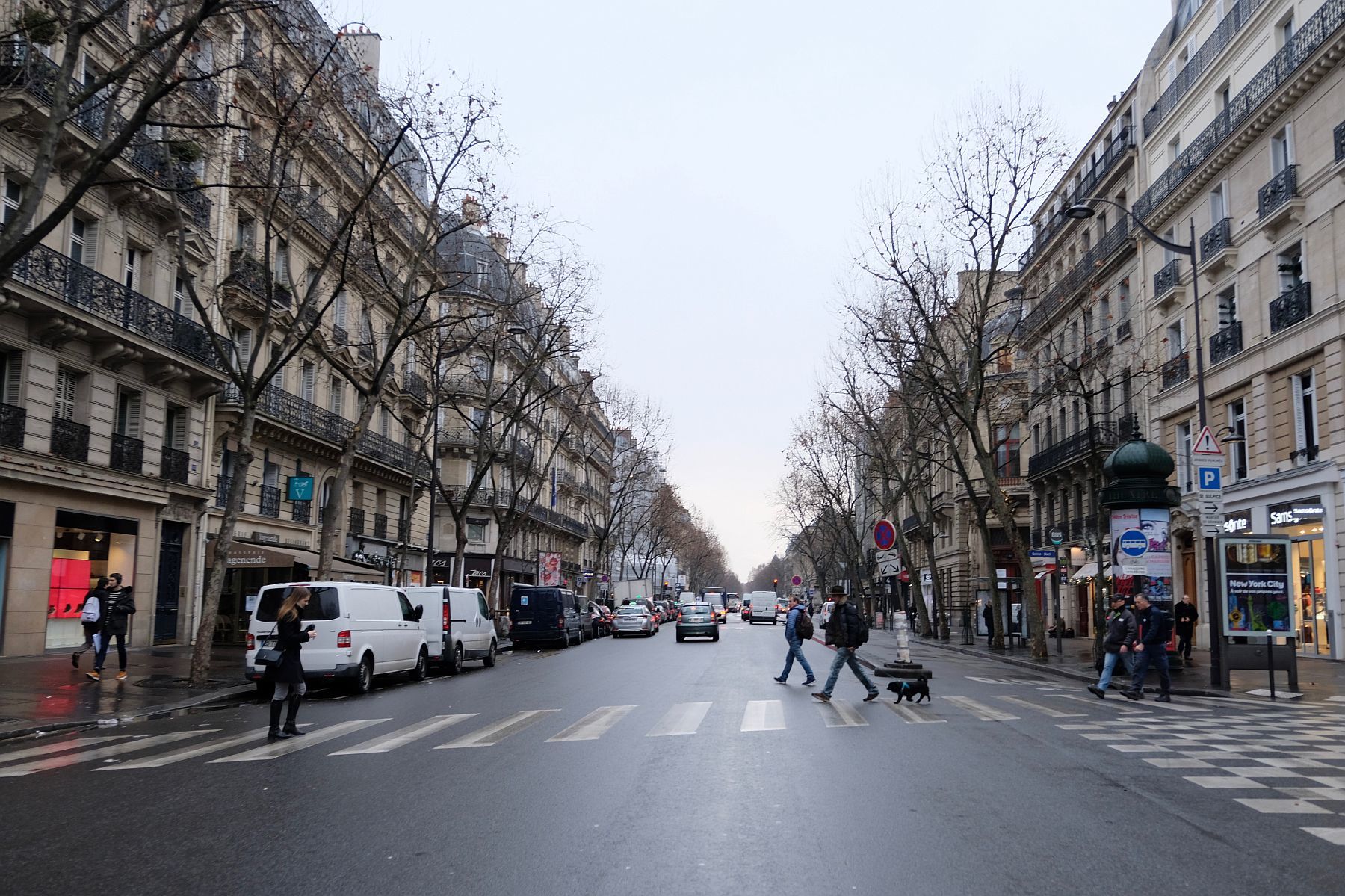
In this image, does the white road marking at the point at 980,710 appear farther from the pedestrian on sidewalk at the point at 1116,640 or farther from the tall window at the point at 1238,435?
the tall window at the point at 1238,435

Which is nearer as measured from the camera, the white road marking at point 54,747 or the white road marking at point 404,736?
the white road marking at point 54,747

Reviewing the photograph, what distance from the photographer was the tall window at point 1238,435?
30.0 m

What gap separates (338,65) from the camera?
18.2 meters

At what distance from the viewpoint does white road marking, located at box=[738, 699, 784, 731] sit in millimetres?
12633

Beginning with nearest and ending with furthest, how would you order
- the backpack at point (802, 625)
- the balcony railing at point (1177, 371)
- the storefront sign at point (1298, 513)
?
the backpack at point (802, 625) → the storefront sign at point (1298, 513) → the balcony railing at point (1177, 371)

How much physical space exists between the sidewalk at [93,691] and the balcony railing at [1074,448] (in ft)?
77.0

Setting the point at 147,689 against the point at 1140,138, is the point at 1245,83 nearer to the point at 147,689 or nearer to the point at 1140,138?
the point at 1140,138

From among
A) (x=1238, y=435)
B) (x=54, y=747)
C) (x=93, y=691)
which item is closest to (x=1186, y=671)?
(x=1238, y=435)

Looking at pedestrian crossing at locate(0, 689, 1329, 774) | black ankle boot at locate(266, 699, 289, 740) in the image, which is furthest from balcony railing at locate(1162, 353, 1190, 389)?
black ankle boot at locate(266, 699, 289, 740)

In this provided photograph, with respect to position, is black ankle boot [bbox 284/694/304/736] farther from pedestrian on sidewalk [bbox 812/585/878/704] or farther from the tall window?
the tall window

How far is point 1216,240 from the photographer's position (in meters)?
31.1

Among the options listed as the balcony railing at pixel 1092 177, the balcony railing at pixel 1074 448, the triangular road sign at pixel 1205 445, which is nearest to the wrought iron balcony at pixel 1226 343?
the balcony railing at pixel 1074 448

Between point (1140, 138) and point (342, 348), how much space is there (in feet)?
93.3

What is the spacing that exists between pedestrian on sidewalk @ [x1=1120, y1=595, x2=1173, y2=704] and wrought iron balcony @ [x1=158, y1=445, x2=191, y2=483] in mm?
22225
